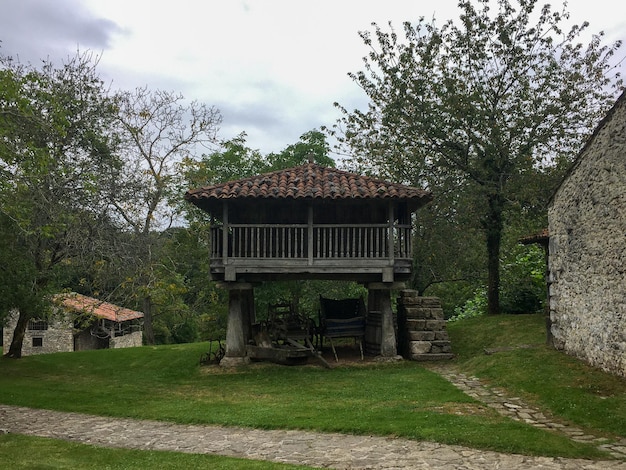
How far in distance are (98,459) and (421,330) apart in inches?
351

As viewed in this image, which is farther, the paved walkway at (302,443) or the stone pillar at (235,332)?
the stone pillar at (235,332)

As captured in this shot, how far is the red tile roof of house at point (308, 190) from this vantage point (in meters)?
11.7

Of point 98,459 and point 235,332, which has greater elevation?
point 235,332

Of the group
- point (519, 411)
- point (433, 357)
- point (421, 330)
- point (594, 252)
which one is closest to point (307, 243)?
point (421, 330)

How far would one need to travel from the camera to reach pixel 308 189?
1193 centimetres

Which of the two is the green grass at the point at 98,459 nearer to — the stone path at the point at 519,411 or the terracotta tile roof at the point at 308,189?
the stone path at the point at 519,411

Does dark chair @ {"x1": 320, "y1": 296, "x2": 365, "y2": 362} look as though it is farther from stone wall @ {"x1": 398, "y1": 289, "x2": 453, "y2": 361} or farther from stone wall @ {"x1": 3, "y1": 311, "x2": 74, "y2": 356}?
stone wall @ {"x1": 3, "y1": 311, "x2": 74, "y2": 356}

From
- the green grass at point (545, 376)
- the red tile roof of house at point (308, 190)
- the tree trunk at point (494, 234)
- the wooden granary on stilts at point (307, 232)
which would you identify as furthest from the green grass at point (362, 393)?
the red tile roof of house at point (308, 190)

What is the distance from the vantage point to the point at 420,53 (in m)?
16.2

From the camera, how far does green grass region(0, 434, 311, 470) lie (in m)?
5.56

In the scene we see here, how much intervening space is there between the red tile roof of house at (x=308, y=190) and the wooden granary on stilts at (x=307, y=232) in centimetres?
2

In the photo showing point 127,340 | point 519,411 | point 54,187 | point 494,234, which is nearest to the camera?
point 519,411

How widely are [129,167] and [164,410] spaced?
28.9 feet

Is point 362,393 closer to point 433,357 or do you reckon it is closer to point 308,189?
point 433,357
